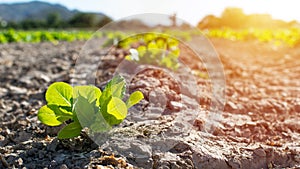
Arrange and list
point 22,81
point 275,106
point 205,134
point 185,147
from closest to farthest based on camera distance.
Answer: point 185,147 → point 205,134 → point 275,106 → point 22,81

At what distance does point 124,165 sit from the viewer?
1.86m

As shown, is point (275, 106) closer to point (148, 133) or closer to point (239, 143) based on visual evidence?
point (239, 143)

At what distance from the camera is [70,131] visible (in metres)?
2.07

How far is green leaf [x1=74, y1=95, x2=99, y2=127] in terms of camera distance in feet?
6.80

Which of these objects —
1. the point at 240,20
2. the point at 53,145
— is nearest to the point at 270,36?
the point at 53,145

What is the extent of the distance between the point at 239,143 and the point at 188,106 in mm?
562

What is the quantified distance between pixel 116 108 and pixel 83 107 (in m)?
0.17

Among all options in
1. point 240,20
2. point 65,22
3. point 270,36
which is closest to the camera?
point 270,36

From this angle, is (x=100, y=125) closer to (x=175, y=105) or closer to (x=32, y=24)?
(x=175, y=105)

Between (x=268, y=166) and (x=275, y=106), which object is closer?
(x=268, y=166)

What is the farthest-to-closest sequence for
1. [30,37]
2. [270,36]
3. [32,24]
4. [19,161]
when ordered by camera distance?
[32,24] → [30,37] → [270,36] → [19,161]

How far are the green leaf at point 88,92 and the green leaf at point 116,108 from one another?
11 cm

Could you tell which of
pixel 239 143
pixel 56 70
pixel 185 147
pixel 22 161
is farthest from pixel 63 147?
pixel 56 70

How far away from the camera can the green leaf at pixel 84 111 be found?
2.07m
